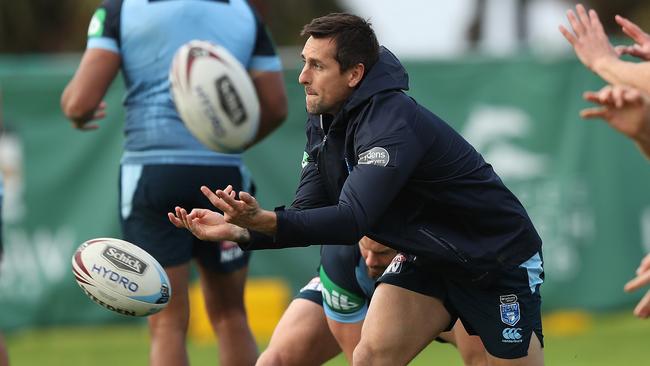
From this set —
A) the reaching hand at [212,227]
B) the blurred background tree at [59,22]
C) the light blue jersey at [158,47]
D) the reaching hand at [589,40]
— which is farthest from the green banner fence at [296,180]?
the reaching hand at [212,227]

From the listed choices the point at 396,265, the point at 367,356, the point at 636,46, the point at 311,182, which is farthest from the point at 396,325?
the point at 636,46

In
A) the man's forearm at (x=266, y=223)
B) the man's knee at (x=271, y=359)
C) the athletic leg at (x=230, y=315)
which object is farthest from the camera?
the athletic leg at (x=230, y=315)

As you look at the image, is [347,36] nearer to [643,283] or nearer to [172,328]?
[643,283]

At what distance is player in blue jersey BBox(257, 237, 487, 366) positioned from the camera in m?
6.13

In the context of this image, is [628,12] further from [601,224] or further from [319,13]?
[601,224]

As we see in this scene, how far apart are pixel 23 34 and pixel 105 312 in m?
8.34

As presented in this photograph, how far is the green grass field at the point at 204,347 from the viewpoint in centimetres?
968

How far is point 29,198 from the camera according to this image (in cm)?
1170

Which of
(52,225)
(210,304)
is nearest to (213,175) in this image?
(210,304)

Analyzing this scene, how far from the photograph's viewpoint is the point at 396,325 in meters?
5.61

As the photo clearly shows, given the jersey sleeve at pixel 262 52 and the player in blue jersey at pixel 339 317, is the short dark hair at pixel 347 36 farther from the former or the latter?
the jersey sleeve at pixel 262 52

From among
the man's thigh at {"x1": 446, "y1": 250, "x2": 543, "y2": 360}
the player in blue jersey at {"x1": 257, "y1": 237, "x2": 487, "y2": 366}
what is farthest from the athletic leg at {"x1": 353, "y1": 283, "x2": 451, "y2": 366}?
the player in blue jersey at {"x1": 257, "y1": 237, "x2": 487, "y2": 366}

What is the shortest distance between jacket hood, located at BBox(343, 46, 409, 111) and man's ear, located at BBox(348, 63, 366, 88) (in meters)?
0.03

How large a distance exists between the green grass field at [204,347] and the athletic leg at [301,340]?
3.19 metres
